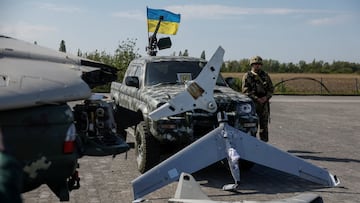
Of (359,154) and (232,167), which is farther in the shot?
(359,154)

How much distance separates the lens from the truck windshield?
905 centimetres

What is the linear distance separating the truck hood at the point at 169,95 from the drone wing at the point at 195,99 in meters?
0.30

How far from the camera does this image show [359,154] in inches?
402

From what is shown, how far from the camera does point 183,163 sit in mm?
6609

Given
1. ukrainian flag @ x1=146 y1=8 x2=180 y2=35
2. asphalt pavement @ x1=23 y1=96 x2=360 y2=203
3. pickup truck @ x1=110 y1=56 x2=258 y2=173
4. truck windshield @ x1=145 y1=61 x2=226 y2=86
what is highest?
ukrainian flag @ x1=146 y1=8 x2=180 y2=35

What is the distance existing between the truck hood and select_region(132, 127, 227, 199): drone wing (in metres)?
0.99

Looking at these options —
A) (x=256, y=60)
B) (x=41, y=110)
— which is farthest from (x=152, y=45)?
(x=41, y=110)

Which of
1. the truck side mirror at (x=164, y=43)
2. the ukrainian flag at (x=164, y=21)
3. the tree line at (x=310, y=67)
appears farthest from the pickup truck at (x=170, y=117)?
the tree line at (x=310, y=67)

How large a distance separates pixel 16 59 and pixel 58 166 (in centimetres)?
98

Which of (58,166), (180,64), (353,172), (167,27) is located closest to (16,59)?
(58,166)

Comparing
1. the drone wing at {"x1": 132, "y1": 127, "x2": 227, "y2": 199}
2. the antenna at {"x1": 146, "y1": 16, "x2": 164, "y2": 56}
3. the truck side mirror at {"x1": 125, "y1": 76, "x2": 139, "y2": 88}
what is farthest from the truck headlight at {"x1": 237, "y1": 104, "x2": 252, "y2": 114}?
the antenna at {"x1": 146, "y1": 16, "x2": 164, "y2": 56}

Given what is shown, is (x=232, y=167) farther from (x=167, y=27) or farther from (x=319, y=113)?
(x=319, y=113)

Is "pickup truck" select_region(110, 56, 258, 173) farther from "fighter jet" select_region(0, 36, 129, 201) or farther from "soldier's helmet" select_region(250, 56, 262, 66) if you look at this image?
"fighter jet" select_region(0, 36, 129, 201)

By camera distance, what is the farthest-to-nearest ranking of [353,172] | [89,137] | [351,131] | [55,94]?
[351,131], [353,172], [89,137], [55,94]
